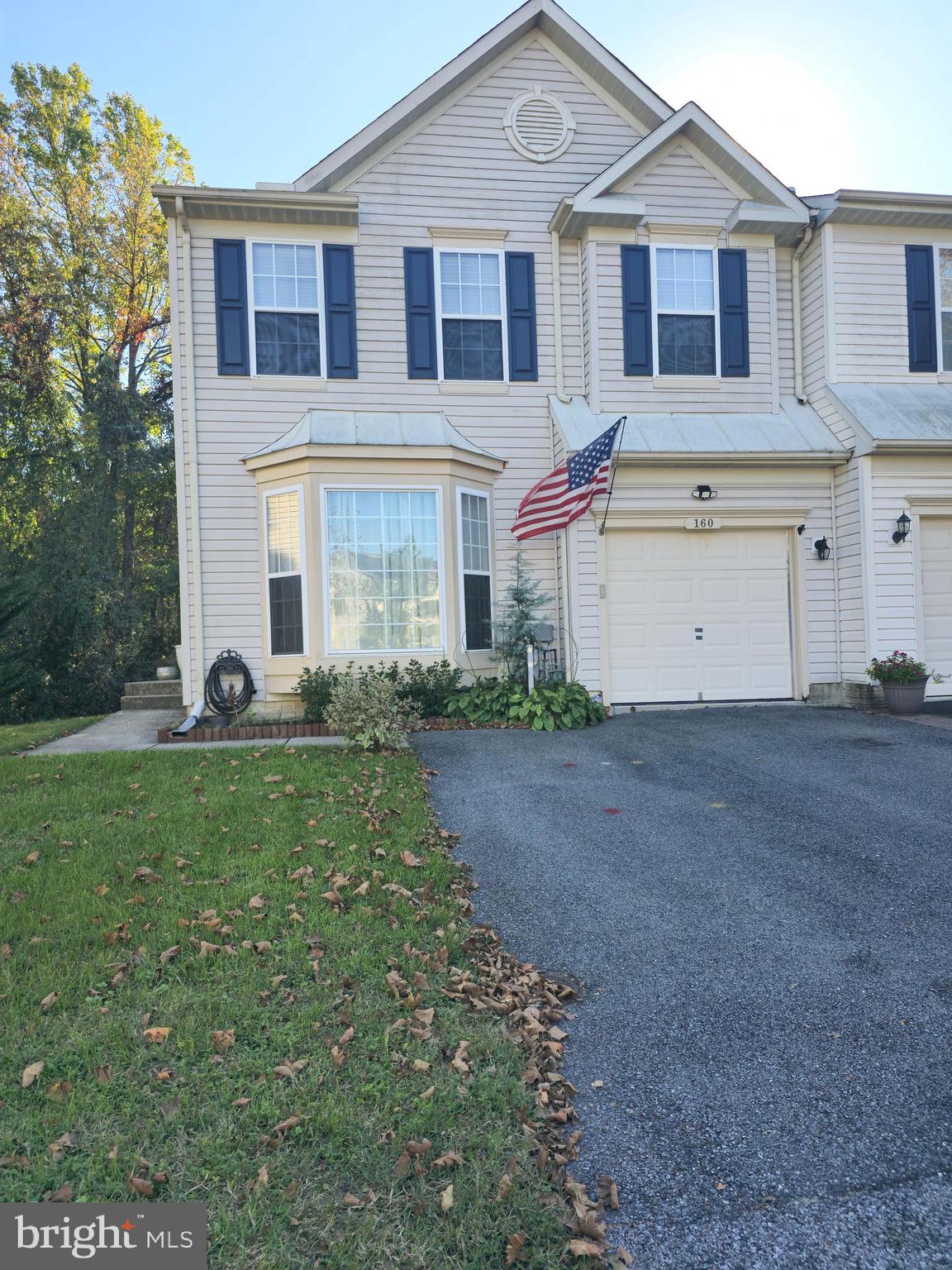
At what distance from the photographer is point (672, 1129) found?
2.36 metres

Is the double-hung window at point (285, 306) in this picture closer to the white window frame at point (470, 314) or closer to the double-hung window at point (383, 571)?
the white window frame at point (470, 314)

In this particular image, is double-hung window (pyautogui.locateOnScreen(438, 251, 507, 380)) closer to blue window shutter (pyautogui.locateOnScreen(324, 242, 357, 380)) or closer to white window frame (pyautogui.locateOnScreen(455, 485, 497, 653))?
blue window shutter (pyautogui.locateOnScreen(324, 242, 357, 380))


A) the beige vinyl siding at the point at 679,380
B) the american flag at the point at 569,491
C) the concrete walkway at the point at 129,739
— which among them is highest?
A: the beige vinyl siding at the point at 679,380

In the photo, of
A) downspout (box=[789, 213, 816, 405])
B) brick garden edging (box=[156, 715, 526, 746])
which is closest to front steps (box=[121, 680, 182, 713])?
brick garden edging (box=[156, 715, 526, 746])

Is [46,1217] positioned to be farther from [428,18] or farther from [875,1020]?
[428,18]

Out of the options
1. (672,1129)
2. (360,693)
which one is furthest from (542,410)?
(672,1129)

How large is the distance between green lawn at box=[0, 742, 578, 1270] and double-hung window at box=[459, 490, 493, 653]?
17.1ft

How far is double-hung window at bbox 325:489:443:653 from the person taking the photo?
9.38 meters

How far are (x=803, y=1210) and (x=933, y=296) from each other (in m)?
11.8

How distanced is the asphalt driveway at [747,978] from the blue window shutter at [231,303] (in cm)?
616

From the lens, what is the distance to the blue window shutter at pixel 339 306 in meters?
9.98

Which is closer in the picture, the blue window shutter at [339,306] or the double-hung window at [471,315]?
the blue window shutter at [339,306]

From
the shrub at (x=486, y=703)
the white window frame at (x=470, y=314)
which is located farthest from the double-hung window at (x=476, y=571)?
the white window frame at (x=470, y=314)

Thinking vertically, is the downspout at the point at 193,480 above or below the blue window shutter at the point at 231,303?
below
